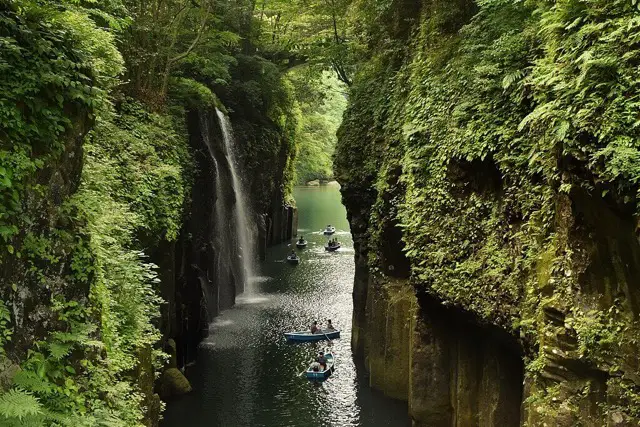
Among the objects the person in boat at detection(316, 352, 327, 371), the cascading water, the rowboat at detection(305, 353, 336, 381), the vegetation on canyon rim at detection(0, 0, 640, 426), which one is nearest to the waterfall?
the cascading water

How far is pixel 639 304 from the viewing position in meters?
7.85

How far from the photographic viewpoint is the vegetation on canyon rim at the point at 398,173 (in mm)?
7164

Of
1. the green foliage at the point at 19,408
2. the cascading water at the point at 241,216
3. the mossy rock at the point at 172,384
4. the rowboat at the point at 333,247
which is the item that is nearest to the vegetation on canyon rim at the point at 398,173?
the green foliage at the point at 19,408

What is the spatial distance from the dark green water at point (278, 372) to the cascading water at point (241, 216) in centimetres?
125

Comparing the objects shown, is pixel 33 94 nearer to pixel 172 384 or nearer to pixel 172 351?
pixel 172 384

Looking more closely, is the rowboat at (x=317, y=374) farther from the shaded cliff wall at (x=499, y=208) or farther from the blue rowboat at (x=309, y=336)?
the blue rowboat at (x=309, y=336)

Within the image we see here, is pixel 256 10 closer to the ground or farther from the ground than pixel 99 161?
farther from the ground

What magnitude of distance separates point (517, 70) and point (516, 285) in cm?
415

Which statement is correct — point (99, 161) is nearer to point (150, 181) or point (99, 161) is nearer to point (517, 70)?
point (150, 181)

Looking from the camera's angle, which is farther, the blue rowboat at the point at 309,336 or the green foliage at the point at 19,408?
the blue rowboat at the point at 309,336

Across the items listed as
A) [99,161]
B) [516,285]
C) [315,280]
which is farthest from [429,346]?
[315,280]

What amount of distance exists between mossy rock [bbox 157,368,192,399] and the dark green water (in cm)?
31

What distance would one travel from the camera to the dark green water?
16953 millimetres

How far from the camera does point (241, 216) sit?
31234 mm
